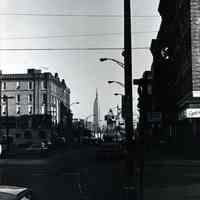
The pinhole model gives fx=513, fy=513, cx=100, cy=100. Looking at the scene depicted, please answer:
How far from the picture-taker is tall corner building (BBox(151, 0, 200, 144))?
4006cm

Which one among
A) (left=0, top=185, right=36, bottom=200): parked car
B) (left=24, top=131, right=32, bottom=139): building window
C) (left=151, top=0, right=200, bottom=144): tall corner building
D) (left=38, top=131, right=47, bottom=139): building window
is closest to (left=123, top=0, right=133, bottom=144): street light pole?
(left=0, top=185, right=36, bottom=200): parked car

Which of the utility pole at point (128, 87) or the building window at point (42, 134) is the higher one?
the utility pole at point (128, 87)

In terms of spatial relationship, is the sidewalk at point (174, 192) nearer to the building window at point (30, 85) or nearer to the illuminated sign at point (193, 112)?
the illuminated sign at point (193, 112)

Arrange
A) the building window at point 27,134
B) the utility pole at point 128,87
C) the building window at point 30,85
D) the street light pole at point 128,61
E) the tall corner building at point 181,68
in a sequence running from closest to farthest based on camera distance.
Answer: the utility pole at point 128,87, the street light pole at point 128,61, the tall corner building at point 181,68, the building window at point 27,134, the building window at point 30,85

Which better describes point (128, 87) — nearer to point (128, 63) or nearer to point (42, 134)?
point (128, 63)

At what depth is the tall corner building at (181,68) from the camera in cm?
4006

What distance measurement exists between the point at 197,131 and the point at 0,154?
65.4 feet

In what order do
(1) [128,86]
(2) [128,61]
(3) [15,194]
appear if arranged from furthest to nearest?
(1) [128,86]
(2) [128,61]
(3) [15,194]

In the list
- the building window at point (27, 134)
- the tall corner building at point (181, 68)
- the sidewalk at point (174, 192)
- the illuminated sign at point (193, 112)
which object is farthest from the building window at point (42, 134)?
the sidewalk at point (174, 192)

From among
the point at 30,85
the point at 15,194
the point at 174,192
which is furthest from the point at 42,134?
the point at 15,194

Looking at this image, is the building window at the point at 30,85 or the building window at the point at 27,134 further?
the building window at the point at 30,85

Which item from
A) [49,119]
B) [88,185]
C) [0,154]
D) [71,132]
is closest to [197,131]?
[0,154]

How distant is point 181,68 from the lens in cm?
5097

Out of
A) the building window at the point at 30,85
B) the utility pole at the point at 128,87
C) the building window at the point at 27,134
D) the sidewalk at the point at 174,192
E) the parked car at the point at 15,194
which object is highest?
the building window at the point at 30,85
